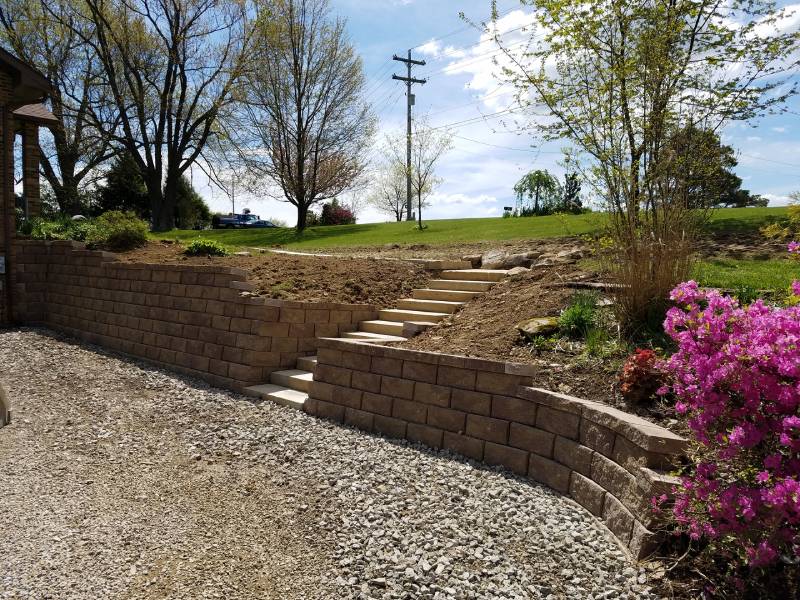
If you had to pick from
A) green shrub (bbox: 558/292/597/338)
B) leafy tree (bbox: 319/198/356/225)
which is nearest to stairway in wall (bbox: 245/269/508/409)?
green shrub (bbox: 558/292/597/338)

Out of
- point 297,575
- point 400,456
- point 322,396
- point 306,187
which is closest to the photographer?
point 297,575

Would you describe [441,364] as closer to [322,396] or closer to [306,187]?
[322,396]

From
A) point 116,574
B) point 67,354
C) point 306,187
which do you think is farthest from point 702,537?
point 306,187

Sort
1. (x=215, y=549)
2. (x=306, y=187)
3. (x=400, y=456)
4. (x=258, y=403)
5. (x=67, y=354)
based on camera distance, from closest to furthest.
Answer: (x=215, y=549)
(x=400, y=456)
(x=258, y=403)
(x=67, y=354)
(x=306, y=187)

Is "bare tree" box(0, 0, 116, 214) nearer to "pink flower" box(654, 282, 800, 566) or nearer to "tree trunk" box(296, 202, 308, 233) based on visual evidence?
"tree trunk" box(296, 202, 308, 233)

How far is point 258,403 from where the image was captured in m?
5.90

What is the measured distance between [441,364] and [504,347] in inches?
28.2

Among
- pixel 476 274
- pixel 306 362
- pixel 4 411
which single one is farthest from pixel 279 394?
pixel 476 274

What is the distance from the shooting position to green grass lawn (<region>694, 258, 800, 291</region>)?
→ 505cm

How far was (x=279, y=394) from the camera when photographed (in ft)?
19.4

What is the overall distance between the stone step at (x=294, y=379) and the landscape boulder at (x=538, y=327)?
2.19 meters

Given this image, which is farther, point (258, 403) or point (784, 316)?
point (258, 403)

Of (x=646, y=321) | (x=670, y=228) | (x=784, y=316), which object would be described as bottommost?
(x=646, y=321)

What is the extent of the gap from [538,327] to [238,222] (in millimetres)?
33720
